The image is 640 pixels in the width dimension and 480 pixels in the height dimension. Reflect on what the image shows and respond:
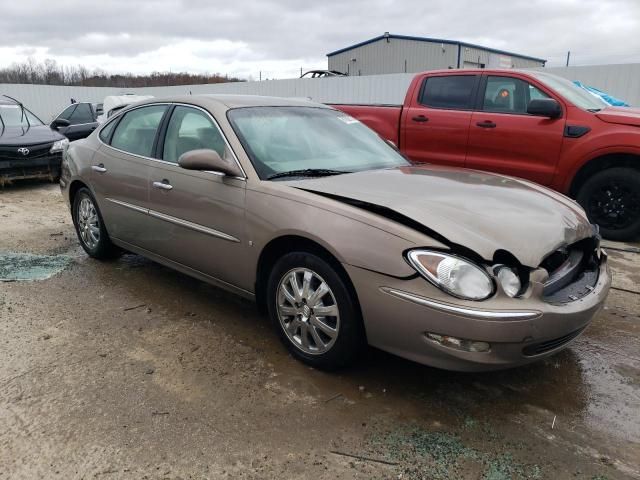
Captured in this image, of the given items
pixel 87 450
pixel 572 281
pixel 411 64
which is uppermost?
pixel 411 64

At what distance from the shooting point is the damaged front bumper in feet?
7.45

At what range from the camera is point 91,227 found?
4.81 metres

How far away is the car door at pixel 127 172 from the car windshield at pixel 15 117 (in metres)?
6.03

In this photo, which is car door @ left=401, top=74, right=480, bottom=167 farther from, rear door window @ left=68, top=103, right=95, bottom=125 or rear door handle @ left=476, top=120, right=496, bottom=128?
rear door window @ left=68, top=103, right=95, bottom=125

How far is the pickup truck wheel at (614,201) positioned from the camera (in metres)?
5.30

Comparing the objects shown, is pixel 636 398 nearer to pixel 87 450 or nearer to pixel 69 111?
pixel 87 450

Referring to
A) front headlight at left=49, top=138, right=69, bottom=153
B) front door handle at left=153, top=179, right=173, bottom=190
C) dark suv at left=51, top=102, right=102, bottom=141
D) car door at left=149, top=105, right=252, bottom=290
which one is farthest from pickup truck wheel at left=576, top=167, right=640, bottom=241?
dark suv at left=51, top=102, right=102, bottom=141

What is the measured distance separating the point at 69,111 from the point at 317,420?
52.2 feet

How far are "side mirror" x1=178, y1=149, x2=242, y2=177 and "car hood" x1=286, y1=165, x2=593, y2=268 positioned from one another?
408 mm

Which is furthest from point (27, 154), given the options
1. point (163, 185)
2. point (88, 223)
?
point (163, 185)

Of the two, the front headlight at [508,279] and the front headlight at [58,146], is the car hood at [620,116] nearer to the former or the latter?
the front headlight at [508,279]

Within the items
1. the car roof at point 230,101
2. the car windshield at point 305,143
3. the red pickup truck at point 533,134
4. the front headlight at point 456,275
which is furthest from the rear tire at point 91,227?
the red pickup truck at point 533,134

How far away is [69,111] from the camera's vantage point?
15.6 m

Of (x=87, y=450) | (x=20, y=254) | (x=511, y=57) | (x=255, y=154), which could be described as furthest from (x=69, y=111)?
(x=511, y=57)
